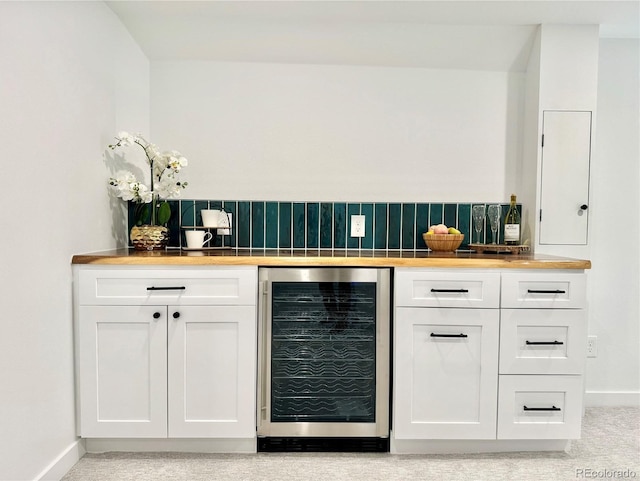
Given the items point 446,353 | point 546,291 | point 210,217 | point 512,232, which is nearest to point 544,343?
point 546,291

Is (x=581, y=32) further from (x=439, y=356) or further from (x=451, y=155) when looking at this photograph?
(x=439, y=356)

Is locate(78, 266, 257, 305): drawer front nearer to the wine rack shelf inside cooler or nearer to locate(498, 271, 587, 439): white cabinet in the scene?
the wine rack shelf inside cooler

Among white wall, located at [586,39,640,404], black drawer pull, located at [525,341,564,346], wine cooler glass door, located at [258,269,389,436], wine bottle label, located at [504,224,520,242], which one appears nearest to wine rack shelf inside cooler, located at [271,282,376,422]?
wine cooler glass door, located at [258,269,389,436]

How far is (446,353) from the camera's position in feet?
7.06

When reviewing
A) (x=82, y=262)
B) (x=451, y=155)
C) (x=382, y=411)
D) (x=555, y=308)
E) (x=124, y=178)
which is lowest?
(x=382, y=411)

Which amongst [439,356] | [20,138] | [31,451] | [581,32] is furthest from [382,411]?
[581,32]

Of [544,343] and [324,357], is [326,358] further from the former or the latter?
[544,343]

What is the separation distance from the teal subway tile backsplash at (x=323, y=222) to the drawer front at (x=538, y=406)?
0.92 metres

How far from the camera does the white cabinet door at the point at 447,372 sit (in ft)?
7.04

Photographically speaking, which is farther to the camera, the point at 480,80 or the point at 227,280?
the point at 480,80

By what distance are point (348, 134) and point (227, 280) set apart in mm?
1191

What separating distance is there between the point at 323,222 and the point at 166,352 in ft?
3.76

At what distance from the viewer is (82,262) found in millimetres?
2072

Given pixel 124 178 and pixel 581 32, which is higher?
pixel 581 32
